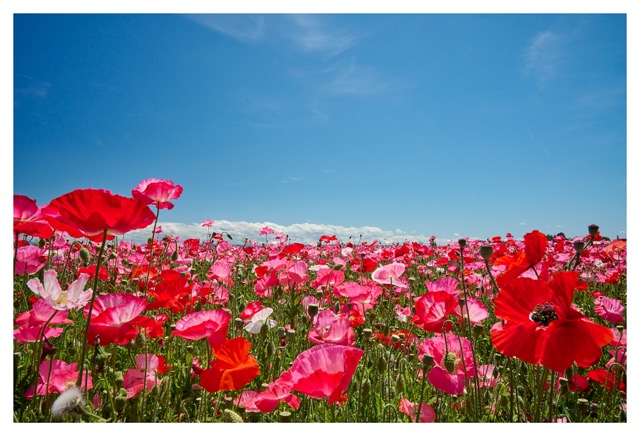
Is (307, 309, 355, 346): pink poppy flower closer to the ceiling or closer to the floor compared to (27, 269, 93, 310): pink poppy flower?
closer to the floor

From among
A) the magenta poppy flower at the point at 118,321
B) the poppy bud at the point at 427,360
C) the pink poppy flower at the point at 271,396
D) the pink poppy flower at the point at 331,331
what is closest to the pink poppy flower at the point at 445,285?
the poppy bud at the point at 427,360

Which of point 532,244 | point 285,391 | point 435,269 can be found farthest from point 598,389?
point 435,269

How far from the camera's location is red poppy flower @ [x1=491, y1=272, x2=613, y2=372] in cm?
92

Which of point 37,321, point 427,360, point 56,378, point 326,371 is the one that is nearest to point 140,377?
point 56,378

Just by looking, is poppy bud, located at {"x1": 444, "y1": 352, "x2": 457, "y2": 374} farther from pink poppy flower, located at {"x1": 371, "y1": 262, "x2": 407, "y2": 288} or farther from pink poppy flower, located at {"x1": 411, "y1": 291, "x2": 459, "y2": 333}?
pink poppy flower, located at {"x1": 371, "y1": 262, "x2": 407, "y2": 288}

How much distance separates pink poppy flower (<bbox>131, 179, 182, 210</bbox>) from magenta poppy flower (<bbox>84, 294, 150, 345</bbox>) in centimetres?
65

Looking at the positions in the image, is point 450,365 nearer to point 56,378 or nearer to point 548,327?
point 548,327

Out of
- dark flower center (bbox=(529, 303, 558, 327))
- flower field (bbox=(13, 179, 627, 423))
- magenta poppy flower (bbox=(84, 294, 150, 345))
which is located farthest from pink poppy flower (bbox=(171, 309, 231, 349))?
dark flower center (bbox=(529, 303, 558, 327))

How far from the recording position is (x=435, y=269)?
21.6 ft

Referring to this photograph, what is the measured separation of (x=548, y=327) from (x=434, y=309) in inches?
18.1

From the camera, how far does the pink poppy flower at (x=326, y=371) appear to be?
0.93m

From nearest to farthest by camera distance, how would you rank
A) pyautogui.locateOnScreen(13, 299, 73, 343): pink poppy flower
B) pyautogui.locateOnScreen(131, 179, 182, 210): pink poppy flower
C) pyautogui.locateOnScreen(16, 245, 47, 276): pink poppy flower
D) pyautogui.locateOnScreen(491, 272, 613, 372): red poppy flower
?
pyautogui.locateOnScreen(491, 272, 613, 372): red poppy flower
pyautogui.locateOnScreen(13, 299, 73, 343): pink poppy flower
pyautogui.locateOnScreen(131, 179, 182, 210): pink poppy flower
pyautogui.locateOnScreen(16, 245, 47, 276): pink poppy flower
